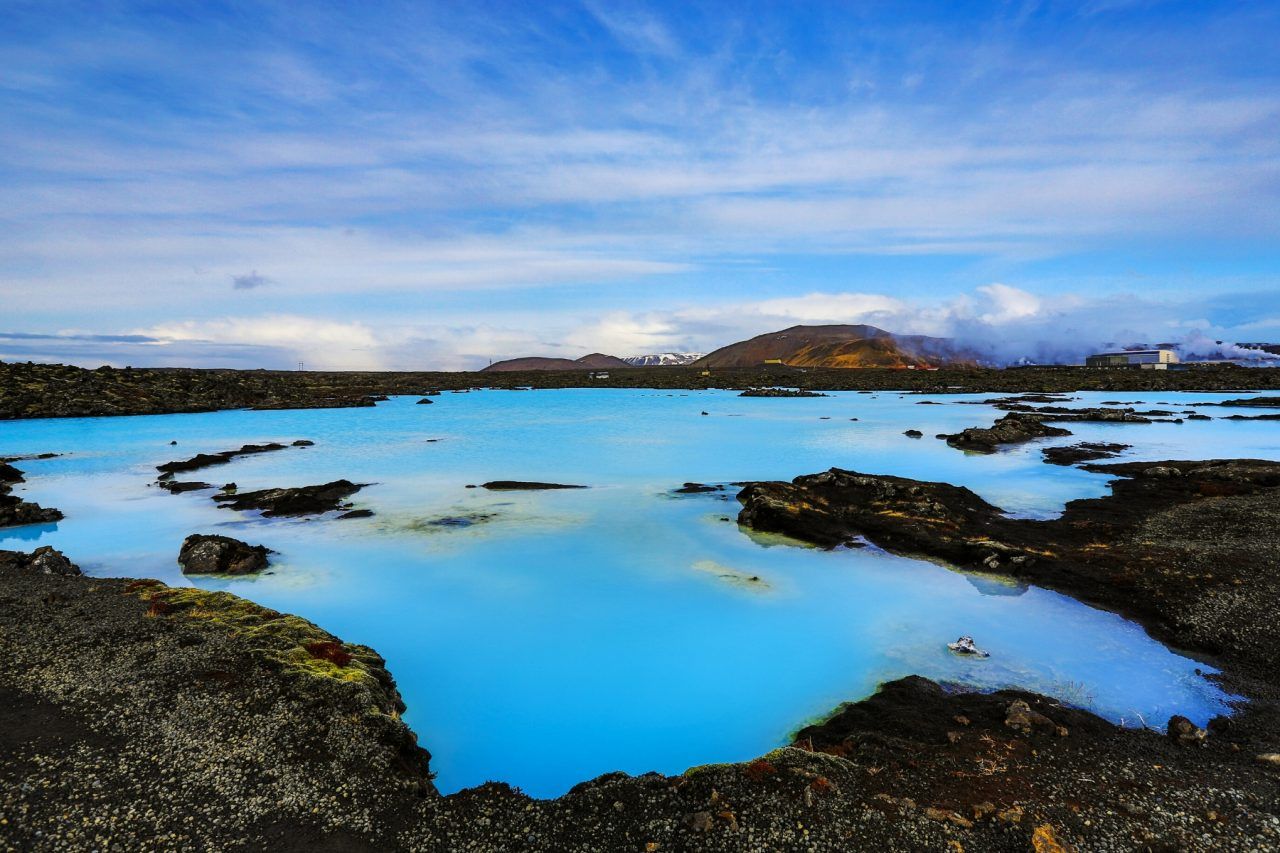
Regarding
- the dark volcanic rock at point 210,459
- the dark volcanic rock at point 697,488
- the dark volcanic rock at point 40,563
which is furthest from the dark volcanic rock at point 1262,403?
the dark volcanic rock at point 40,563

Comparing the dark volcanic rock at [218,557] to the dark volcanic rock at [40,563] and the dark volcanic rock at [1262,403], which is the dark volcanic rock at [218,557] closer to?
the dark volcanic rock at [40,563]

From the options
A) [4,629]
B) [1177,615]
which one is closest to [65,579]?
[4,629]

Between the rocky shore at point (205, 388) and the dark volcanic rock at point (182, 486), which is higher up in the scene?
the rocky shore at point (205, 388)

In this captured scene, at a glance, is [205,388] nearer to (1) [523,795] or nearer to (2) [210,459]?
(2) [210,459]

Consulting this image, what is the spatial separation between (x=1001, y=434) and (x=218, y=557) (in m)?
32.2

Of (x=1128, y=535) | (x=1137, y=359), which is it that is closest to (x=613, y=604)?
(x=1128, y=535)

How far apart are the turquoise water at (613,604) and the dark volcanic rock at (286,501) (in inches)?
31.7

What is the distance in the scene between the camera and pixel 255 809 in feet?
17.0

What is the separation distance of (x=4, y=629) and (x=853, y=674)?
11.5 m

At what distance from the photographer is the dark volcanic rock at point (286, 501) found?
18094 millimetres

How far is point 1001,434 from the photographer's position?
101ft

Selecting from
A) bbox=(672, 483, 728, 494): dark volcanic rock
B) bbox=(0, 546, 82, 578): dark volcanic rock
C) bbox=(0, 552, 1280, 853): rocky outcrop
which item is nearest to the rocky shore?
bbox=(0, 546, 82, 578): dark volcanic rock

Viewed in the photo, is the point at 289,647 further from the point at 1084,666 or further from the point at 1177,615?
the point at 1177,615

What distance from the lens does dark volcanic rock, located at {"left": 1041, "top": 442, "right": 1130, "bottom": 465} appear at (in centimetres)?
2458
